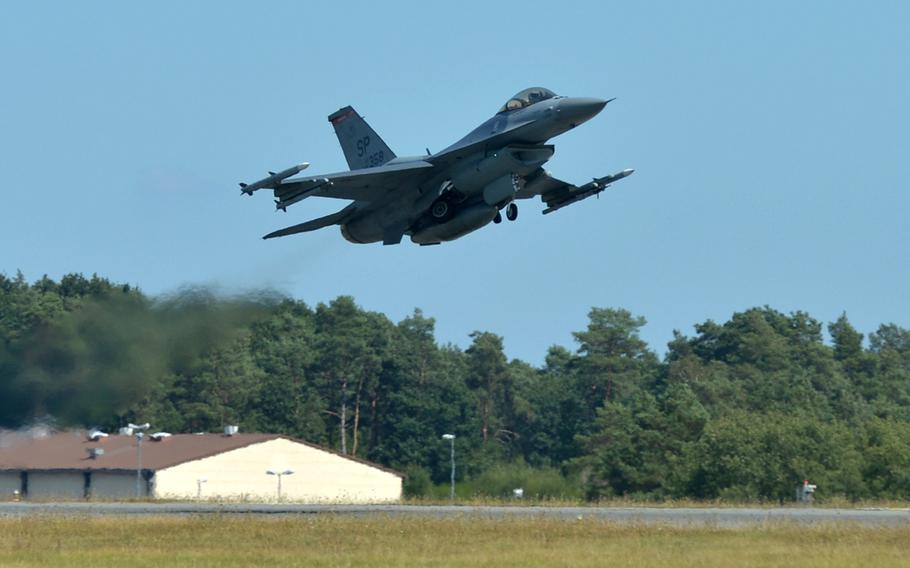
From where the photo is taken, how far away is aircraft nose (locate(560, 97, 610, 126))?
102ft

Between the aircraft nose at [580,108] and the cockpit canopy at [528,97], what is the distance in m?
0.92

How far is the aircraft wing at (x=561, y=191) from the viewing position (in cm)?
3541

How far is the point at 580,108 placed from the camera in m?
31.2

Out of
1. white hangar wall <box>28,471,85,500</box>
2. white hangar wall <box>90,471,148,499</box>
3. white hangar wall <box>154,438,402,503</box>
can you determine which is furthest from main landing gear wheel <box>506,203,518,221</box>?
white hangar wall <box>90,471,148,499</box>

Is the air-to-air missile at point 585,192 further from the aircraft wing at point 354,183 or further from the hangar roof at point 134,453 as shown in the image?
the hangar roof at point 134,453

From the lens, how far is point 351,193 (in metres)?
33.9

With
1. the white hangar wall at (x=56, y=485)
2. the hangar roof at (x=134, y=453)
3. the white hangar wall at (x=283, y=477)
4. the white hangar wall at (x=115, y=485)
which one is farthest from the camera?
the white hangar wall at (x=283, y=477)

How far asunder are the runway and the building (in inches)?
229

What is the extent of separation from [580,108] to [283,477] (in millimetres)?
35181

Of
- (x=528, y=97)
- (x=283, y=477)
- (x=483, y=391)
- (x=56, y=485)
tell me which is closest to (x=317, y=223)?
(x=528, y=97)

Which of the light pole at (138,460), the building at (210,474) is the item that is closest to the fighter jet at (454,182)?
the building at (210,474)

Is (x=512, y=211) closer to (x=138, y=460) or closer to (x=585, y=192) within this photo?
(x=585, y=192)

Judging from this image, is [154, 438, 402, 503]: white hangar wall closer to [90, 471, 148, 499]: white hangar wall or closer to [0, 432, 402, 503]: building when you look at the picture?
[0, 432, 402, 503]: building

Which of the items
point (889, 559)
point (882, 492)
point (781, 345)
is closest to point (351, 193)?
point (889, 559)
